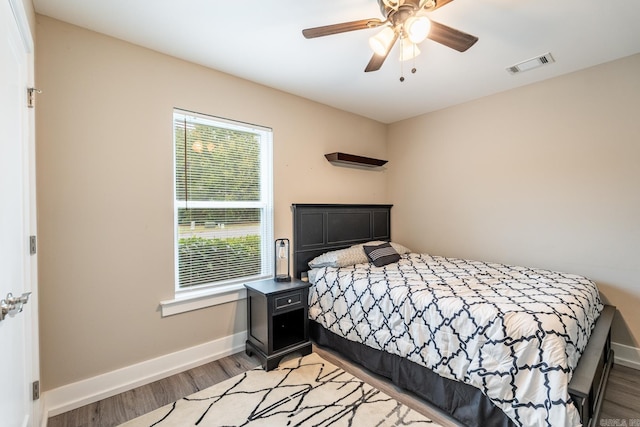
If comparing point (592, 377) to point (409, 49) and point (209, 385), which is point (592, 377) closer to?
point (409, 49)

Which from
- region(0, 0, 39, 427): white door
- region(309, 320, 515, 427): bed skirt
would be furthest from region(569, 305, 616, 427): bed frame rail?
region(0, 0, 39, 427): white door

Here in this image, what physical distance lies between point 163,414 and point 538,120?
405 centimetres

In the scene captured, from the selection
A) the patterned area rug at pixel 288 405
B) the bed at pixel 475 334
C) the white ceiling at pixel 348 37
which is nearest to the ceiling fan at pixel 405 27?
the white ceiling at pixel 348 37

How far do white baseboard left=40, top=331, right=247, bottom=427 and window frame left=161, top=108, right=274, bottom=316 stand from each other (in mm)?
380

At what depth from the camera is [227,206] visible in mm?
2803

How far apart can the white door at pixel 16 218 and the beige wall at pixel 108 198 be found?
288 mm

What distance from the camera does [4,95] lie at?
122cm

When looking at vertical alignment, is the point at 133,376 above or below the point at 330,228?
below

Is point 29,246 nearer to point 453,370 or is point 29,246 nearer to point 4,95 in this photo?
point 4,95

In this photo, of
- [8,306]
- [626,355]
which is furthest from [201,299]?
[626,355]

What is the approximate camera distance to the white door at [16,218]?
1.20 m

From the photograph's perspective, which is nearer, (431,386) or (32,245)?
(32,245)

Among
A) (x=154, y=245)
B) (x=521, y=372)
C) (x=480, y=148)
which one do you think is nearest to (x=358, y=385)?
(x=521, y=372)

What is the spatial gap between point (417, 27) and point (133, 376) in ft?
9.77
